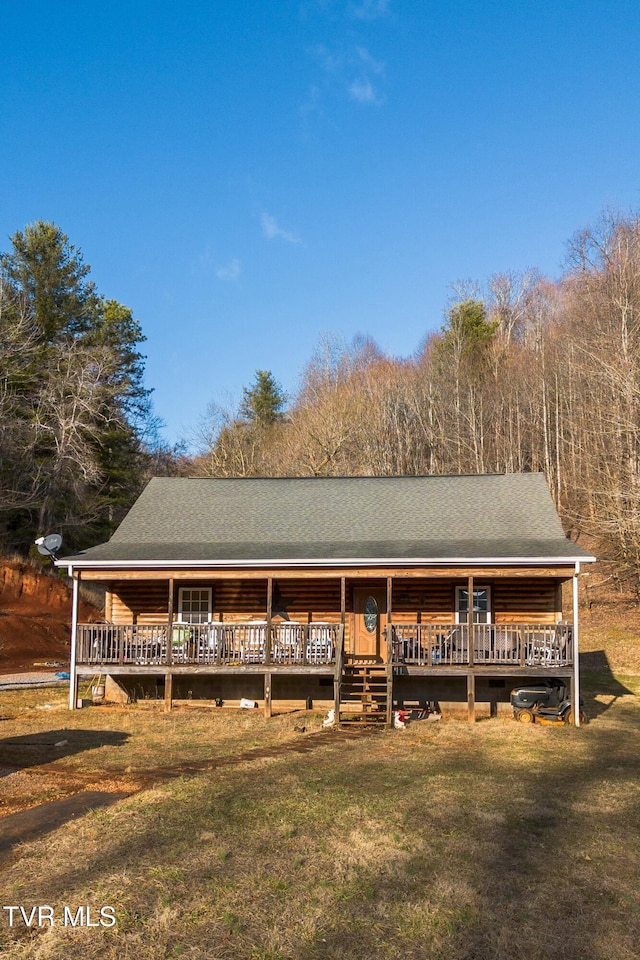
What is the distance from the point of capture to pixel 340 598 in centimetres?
2030

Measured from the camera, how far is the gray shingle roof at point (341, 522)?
18.8m

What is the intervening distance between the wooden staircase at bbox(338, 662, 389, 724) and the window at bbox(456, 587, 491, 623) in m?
2.87

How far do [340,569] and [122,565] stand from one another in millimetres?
5204

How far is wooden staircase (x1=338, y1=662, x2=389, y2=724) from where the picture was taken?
17.6m

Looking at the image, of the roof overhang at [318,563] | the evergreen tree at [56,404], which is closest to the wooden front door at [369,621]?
the roof overhang at [318,563]

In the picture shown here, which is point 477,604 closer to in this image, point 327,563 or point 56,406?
point 327,563

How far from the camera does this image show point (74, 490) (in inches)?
1524

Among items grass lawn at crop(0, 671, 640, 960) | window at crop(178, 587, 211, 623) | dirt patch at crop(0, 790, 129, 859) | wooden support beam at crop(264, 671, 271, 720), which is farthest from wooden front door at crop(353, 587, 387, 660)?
dirt patch at crop(0, 790, 129, 859)

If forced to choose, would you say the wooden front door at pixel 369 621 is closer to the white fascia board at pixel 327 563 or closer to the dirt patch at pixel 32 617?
the white fascia board at pixel 327 563

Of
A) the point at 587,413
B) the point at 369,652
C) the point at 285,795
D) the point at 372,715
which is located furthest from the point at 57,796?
the point at 587,413

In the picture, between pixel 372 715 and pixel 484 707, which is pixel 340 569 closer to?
pixel 372 715

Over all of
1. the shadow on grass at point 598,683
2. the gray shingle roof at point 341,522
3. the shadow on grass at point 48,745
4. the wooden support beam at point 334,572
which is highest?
the gray shingle roof at point 341,522

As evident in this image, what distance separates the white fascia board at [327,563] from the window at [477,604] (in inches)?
97.6

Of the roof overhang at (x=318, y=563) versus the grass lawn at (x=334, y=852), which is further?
the roof overhang at (x=318, y=563)
